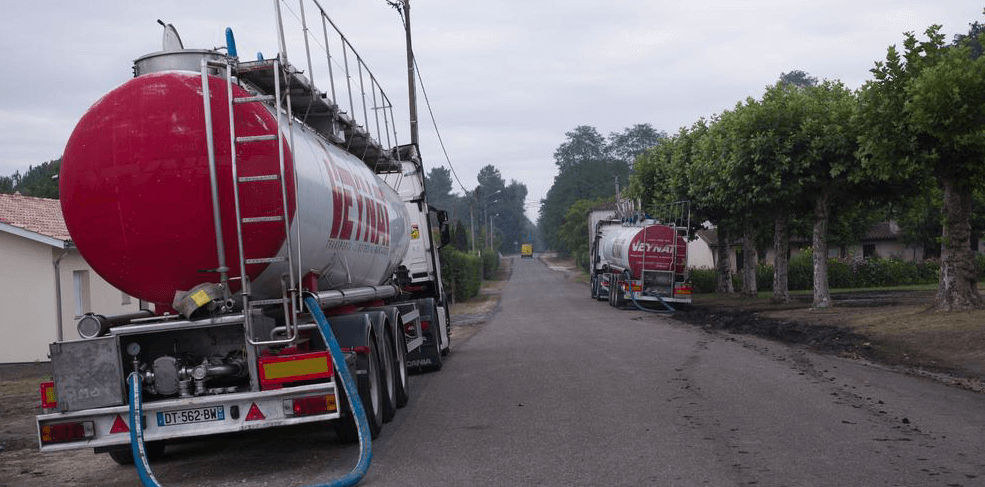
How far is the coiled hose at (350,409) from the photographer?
6.88 m

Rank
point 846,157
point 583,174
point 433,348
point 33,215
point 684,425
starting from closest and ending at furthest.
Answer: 1. point 684,425
2. point 433,348
3. point 33,215
4. point 846,157
5. point 583,174

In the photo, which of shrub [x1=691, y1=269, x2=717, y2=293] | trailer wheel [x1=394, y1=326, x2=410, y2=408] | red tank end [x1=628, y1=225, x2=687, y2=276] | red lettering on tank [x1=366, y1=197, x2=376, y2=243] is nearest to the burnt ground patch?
red tank end [x1=628, y1=225, x2=687, y2=276]

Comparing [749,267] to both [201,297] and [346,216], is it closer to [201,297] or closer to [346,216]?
[346,216]

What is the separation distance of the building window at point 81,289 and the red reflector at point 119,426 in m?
15.9

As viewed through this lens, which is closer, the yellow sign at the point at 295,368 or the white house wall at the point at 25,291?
the yellow sign at the point at 295,368

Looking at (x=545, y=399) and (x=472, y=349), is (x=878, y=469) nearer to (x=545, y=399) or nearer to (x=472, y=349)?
(x=545, y=399)


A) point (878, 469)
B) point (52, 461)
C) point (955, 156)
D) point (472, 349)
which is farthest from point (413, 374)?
point (955, 156)

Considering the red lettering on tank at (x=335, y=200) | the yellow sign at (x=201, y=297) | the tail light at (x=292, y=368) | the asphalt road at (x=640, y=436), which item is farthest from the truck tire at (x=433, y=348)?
the yellow sign at (x=201, y=297)

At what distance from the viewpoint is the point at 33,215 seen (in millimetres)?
21594

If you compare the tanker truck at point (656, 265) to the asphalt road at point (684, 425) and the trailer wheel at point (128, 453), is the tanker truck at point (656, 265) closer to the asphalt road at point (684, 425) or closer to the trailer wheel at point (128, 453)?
the asphalt road at point (684, 425)

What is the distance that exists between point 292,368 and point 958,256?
1581 centimetres

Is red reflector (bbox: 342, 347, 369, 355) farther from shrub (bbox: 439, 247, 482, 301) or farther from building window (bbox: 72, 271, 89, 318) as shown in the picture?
shrub (bbox: 439, 247, 482, 301)

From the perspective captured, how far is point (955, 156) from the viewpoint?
59.2 ft

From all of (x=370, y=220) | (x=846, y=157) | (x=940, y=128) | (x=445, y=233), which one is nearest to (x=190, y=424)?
(x=370, y=220)
